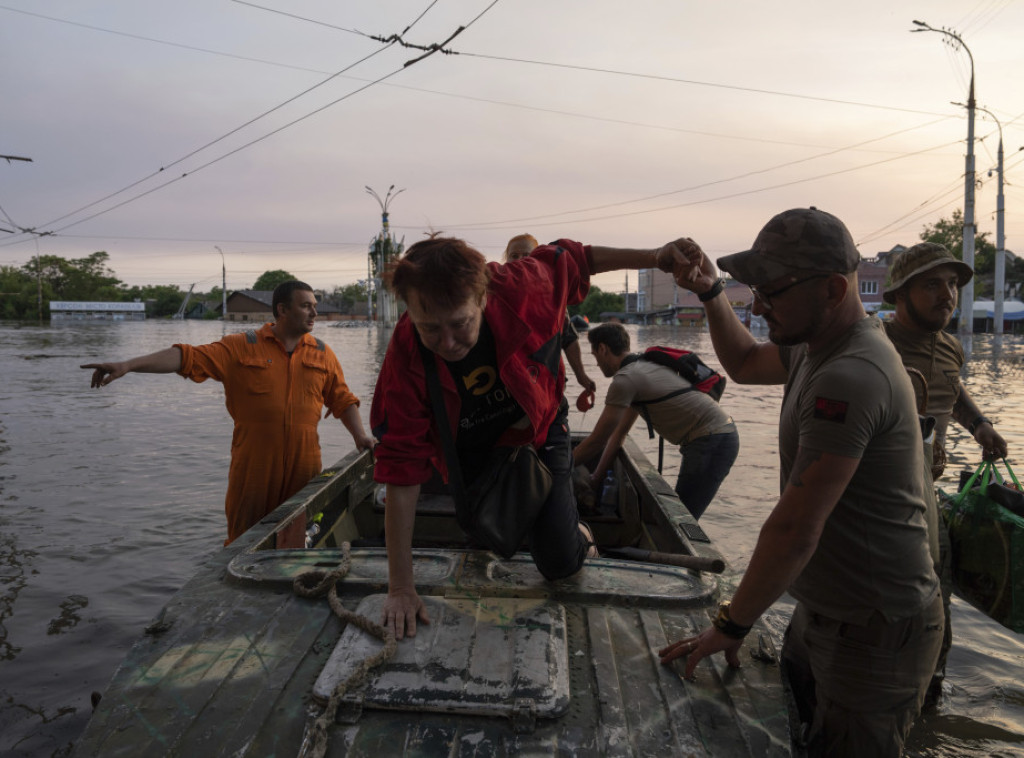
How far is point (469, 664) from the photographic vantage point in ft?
6.57

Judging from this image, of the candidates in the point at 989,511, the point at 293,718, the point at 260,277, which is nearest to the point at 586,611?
the point at 293,718

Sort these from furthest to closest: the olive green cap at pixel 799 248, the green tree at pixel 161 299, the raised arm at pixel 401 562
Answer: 1. the green tree at pixel 161 299
2. the raised arm at pixel 401 562
3. the olive green cap at pixel 799 248

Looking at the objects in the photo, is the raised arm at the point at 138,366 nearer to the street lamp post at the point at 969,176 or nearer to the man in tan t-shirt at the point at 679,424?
the man in tan t-shirt at the point at 679,424


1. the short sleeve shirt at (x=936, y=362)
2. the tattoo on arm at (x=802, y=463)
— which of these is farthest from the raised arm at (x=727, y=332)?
the short sleeve shirt at (x=936, y=362)

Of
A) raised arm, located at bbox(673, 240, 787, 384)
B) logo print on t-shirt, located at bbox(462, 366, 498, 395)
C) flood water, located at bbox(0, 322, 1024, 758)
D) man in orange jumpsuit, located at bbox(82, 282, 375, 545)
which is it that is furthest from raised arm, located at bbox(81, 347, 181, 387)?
raised arm, located at bbox(673, 240, 787, 384)

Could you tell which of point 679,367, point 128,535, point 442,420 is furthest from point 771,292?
point 128,535

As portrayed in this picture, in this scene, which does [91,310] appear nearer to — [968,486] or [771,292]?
[968,486]

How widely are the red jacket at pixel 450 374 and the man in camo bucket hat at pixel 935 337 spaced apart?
191 cm

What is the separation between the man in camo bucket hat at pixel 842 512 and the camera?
1719mm

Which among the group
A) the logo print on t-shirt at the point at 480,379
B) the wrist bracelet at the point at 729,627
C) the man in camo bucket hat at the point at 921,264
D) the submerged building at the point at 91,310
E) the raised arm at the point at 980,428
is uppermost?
the submerged building at the point at 91,310

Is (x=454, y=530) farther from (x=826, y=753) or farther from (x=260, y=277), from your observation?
(x=260, y=277)

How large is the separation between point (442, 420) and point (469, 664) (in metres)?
0.76

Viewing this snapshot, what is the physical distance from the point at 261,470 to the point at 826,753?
3504 millimetres

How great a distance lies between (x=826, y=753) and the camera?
2.02m
